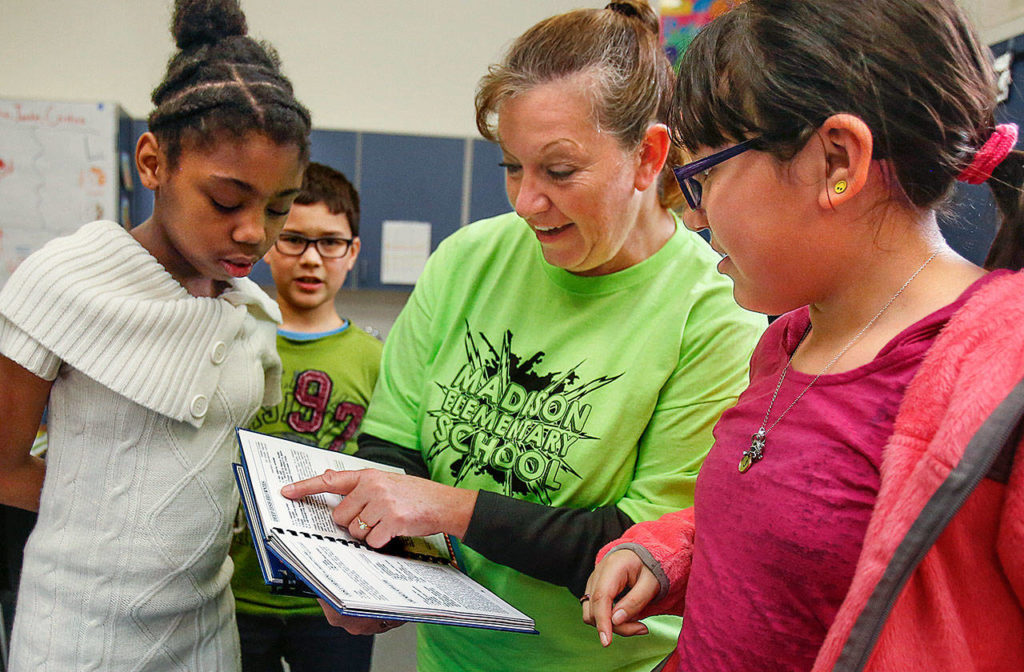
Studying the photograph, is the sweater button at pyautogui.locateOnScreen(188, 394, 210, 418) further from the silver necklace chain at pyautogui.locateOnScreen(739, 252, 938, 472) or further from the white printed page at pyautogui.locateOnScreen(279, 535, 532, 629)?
the silver necklace chain at pyautogui.locateOnScreen(739, 252, 938, 472)

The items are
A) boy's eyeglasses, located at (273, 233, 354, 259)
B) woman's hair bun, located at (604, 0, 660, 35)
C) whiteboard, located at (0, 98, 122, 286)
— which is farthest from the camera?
whiteboard, located at (0, 98, 122, 286)

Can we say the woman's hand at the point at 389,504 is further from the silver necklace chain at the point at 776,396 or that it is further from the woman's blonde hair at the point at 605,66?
the woman's blonde hair at the point at 605,66

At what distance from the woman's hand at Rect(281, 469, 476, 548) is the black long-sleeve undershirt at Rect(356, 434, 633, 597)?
0.03m

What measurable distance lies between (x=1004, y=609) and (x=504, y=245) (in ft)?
3.04

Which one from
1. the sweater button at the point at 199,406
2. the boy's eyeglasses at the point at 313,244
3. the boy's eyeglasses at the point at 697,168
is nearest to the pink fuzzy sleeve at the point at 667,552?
the boy's eyeglasses at the point at 697,168

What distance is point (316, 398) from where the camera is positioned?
1.82 m

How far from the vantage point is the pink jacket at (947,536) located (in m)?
0.52

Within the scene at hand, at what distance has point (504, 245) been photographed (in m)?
1.30

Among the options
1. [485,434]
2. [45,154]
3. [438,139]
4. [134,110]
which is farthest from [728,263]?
[134,110]

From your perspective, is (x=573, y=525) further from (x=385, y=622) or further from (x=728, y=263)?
(x=728, y=263)

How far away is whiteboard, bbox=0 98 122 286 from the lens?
11.6 ft

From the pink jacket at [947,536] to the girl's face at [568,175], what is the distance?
2.05ft

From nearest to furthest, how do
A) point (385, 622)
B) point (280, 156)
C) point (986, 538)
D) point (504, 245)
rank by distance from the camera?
point (986, 538) → point (385, 622) → point (280, 156) → point (504, 245)

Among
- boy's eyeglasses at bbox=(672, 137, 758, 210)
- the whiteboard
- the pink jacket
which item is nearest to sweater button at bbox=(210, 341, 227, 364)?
boy's eyeglasses at bbox=(672, 137, 758, 210)
